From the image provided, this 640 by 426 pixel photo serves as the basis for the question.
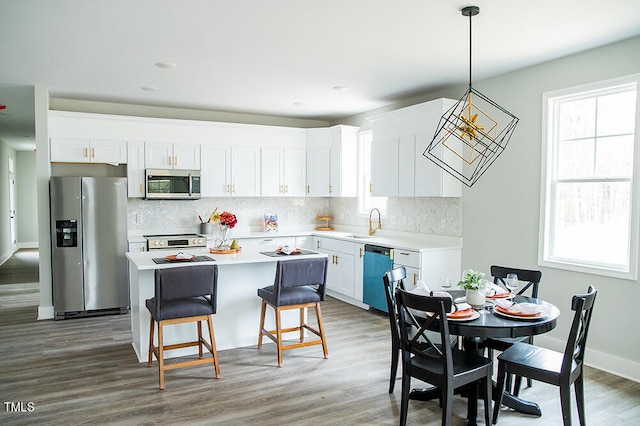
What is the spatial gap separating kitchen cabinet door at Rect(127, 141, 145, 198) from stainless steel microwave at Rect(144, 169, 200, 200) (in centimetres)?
10

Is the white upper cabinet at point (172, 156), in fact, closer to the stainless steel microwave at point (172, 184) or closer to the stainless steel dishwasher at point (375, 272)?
the stainless steel microwave at point (172, 184)

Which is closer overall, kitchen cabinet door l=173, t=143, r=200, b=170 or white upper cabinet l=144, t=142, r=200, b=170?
white upper cabinet l=144, t=142, r=200, b=170

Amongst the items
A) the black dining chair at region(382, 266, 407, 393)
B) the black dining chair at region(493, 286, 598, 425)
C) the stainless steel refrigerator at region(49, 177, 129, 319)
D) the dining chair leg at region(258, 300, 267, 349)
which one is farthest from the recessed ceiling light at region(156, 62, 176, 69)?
the black dining chair at region(493, 286, 598, 425)

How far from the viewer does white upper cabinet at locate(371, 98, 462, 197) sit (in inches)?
200

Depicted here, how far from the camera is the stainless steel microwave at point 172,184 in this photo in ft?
19.9

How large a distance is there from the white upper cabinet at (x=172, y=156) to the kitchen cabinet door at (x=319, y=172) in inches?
69.2

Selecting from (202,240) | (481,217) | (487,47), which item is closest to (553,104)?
(487,47)

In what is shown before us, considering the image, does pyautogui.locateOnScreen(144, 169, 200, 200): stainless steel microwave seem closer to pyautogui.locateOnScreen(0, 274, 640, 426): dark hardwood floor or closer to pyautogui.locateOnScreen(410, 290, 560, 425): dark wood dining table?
pyautogui.locateOnScreen(0, 274, 640, 426): dark hardwood floor

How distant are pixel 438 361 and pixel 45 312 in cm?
479

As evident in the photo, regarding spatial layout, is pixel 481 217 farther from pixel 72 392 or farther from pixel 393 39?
pixel 72 392

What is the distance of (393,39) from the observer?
3672mm

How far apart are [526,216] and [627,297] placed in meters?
1.11

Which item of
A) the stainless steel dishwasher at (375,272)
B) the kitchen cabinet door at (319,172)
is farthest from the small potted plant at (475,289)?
the kitchen cabinet door at (319,172)

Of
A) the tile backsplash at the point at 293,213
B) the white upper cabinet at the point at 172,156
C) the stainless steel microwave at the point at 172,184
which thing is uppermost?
the white upper cabinet at the point at 172,156
